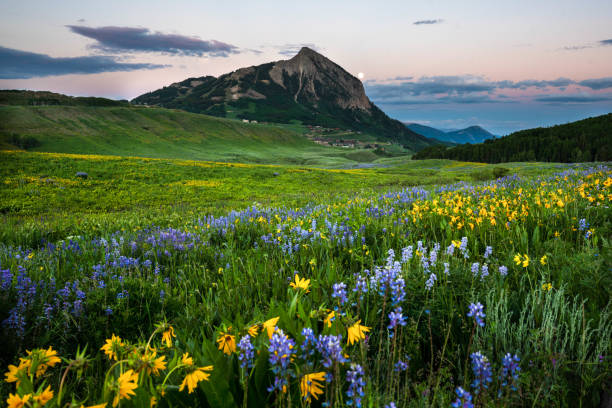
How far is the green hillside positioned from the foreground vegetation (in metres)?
106

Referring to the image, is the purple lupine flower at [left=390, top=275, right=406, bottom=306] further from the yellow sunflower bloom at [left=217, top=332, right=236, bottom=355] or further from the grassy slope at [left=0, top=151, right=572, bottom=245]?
the grassy slope at [left=0, top=151, right=572, bottom=245]

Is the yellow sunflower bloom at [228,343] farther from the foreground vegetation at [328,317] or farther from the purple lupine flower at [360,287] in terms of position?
the purple lupine flower at [360,287]

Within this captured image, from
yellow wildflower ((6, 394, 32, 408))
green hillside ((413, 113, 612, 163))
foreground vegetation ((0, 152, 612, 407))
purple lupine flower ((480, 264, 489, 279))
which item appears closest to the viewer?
yellow wildflower ((6, 394, 32, 408))

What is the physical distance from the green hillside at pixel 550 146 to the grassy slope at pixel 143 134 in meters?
40.1

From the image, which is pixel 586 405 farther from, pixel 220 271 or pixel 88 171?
pixel 88 171

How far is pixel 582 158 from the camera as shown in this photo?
8294 cm

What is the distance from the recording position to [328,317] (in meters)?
1.96

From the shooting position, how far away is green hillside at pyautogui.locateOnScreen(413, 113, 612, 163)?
8826 centimetres

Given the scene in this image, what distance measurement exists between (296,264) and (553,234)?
4238 mm

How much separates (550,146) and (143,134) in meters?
135

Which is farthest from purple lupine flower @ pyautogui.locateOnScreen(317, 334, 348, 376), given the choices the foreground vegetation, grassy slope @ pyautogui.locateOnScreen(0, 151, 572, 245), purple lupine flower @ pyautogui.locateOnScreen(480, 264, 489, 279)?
grassy slope @ pyautogui.locateOnScreen(0, 151, 572, 245)

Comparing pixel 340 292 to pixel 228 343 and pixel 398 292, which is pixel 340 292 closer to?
pixel 398 292

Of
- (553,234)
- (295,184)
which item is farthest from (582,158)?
(553,234)

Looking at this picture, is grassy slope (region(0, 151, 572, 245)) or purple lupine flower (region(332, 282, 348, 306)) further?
grassy slope (region(0, 151, 572, 245))
